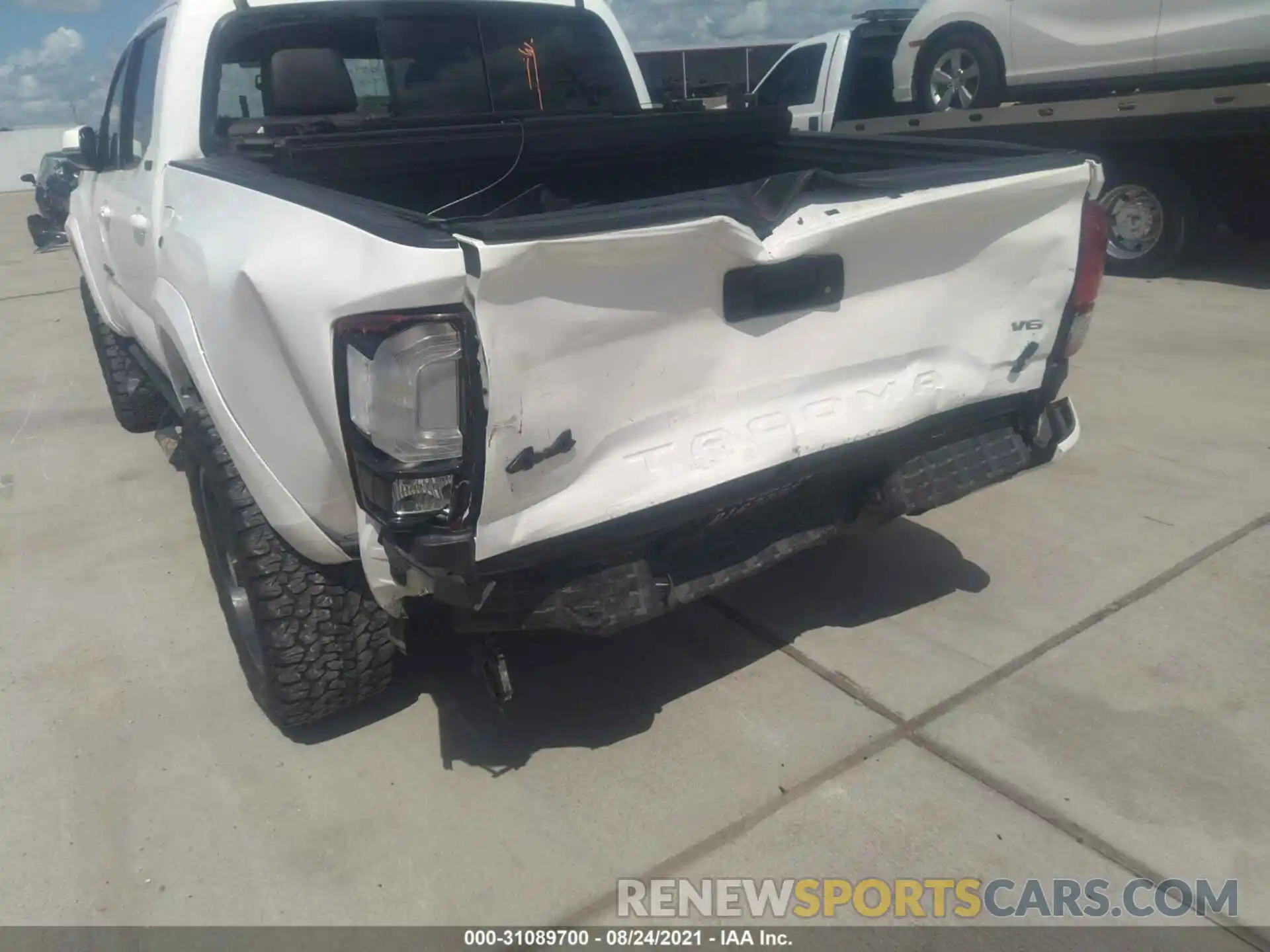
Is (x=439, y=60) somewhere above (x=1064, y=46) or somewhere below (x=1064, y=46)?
above

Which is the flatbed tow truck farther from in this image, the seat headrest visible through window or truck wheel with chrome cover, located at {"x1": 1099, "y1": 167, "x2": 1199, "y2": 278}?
the seat headrest visible through window

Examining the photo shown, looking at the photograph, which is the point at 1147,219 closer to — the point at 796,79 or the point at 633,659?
the point at 796,79

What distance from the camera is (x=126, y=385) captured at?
5449 mm

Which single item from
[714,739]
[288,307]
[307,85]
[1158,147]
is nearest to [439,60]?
[307,85]

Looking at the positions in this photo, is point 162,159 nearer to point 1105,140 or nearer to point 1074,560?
point 1074,560

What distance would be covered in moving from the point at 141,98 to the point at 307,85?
94 cm

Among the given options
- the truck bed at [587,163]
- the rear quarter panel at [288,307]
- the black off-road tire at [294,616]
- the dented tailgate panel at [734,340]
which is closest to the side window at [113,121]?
the truck bed at [587,163]

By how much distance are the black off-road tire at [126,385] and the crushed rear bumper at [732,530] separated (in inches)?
154

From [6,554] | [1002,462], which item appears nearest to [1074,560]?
[1002,462]

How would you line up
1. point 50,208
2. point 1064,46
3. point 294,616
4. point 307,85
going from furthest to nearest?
point 50,208, point 1064,46, point 307,85, point 294,616

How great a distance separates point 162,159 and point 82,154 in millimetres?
1553

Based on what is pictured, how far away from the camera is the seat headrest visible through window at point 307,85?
3.52 metres

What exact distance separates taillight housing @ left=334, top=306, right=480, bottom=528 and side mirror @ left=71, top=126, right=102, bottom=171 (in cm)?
337

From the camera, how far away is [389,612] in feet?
7.86
